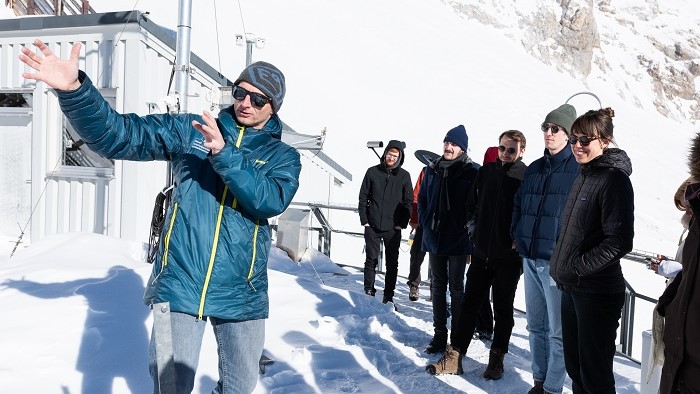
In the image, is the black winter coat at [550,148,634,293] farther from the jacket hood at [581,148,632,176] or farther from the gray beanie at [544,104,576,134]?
the gray beanie at [544,104,576,134]

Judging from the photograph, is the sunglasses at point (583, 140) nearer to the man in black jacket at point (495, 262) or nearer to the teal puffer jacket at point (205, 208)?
the man in black jacket at point (495, 262)

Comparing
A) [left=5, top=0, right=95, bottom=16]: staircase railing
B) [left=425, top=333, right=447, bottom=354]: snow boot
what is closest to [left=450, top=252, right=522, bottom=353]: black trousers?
[left=425, top=333, right=447, bottom=354]: snow boot

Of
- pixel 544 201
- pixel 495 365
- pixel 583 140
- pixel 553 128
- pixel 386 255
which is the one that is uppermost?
pixel 553 128

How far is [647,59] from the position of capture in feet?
205

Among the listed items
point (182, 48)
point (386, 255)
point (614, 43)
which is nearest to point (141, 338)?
point (182, 48)

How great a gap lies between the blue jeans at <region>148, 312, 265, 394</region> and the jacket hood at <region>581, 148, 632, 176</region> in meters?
2.00

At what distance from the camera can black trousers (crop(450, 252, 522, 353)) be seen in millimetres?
4566

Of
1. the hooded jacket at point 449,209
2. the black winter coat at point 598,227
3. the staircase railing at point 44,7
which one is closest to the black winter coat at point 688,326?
the black winter coat at point 598,227

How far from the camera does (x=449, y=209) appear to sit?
5152 mm

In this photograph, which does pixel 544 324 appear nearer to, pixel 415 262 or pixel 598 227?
pixel 598 227

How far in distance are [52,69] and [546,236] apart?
3064mm

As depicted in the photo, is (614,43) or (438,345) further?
(614,43)

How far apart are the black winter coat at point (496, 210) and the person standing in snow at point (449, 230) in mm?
366

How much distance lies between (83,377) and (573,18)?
64.7m
